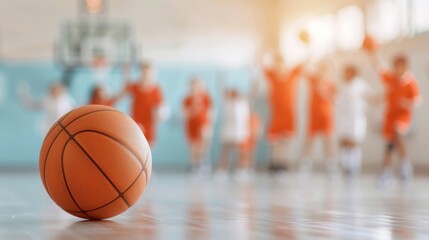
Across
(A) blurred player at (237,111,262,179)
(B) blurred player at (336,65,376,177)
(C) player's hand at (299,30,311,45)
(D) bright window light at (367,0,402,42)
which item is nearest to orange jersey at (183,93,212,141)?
(A) blurred player at (237,111,262,179)

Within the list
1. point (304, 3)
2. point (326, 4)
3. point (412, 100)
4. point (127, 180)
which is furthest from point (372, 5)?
point (127, 180)

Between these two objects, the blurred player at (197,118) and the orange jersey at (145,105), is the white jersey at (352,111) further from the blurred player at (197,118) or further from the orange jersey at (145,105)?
the orange jersey at (145,105)

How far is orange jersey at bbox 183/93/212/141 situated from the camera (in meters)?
11.0

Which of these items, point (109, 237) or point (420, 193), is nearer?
point (109, 237)

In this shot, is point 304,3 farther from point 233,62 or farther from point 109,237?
point 109,237

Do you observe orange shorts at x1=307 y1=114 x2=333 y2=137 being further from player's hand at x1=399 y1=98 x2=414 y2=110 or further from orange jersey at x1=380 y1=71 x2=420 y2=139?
player's hand at x1=399 y1=98 x2=414 y2=110

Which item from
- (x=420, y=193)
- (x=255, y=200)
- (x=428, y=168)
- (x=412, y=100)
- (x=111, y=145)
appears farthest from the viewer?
(x=428, y=168)

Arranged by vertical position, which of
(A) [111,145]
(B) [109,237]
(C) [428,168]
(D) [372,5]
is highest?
(D) [372,5]

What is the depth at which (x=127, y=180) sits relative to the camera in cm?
332

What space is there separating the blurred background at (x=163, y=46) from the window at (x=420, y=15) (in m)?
1.64

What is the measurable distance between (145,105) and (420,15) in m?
Answer: 3.90

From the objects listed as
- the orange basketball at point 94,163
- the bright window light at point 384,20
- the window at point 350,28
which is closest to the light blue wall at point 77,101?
the window at point 350,28

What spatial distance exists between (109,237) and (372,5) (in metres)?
9.41

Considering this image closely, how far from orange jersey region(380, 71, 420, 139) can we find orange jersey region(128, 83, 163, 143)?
2.78 metres
